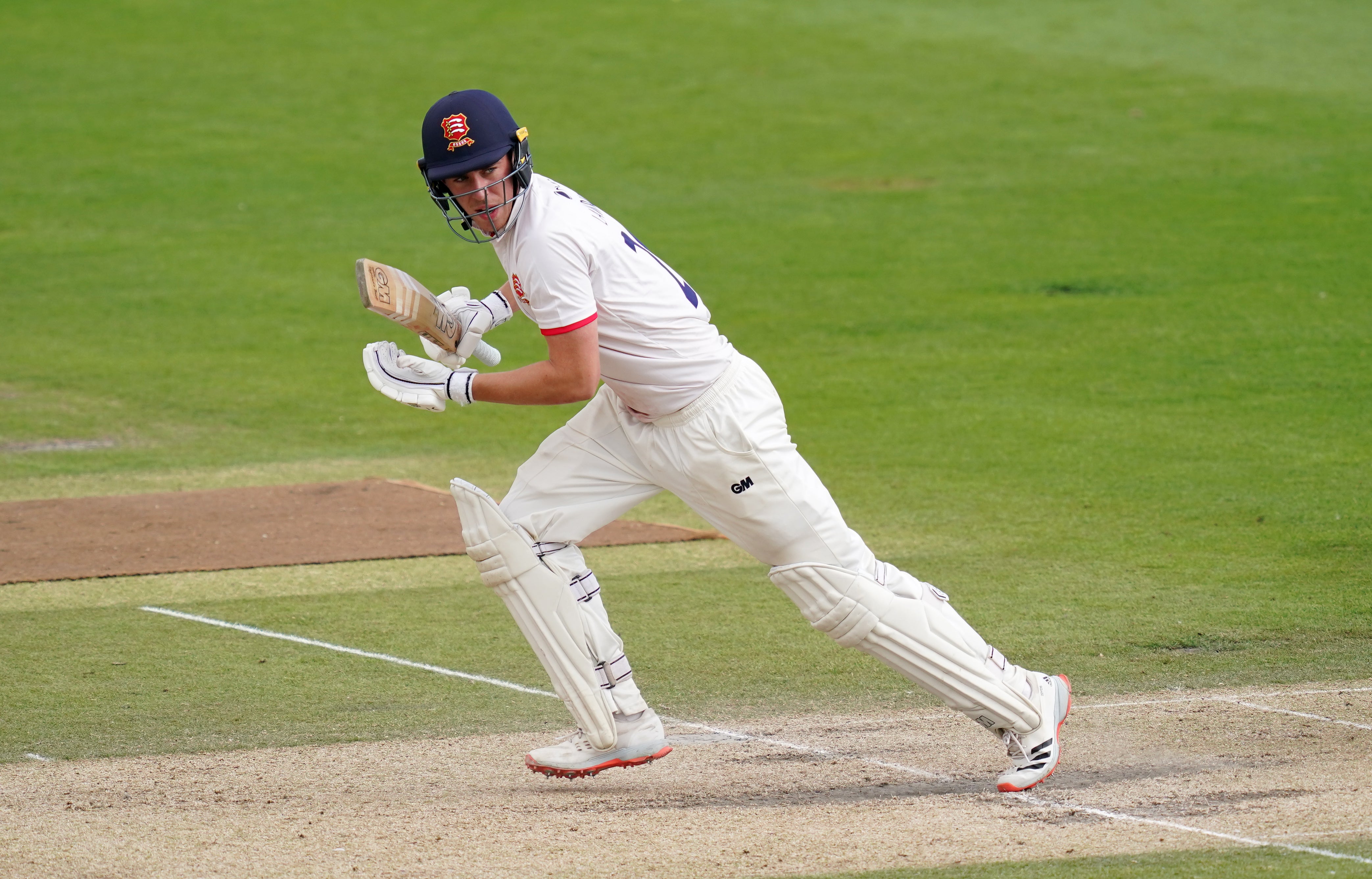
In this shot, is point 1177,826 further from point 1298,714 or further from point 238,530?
point 238,530

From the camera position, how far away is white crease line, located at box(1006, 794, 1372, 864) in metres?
4.55

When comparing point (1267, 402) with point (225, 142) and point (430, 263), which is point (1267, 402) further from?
point (225, 142)

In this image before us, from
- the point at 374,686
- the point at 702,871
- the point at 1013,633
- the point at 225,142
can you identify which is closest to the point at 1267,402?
the point at 1013,633

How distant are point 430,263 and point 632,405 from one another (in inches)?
491

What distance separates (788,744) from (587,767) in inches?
30.3

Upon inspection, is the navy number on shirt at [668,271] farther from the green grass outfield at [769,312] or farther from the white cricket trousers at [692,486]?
the green grass outfield at [769,312]

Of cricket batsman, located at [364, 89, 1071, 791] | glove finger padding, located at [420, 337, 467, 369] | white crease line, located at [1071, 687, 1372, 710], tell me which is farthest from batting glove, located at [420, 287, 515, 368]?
white crease line, located at [1071, 687, 1372, 710]

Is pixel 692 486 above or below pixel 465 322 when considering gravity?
below

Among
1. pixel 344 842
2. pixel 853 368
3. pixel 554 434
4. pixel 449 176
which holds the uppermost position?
pixel 449 176

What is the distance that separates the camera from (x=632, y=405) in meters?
5.57

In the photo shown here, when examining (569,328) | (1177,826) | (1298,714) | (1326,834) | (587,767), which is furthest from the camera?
(1298,714)

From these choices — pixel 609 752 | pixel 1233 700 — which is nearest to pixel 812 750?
pixel 609 752

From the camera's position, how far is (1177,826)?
492 cm

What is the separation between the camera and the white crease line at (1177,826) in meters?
4.55
